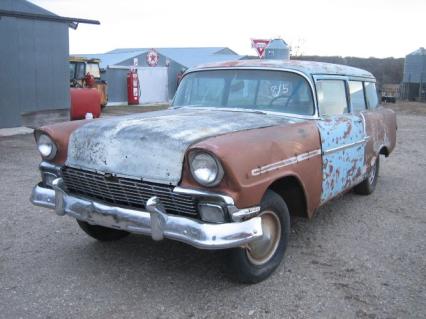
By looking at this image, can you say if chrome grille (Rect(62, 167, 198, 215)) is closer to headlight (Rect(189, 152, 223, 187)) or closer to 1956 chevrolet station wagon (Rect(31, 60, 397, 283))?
1956 chevrolet station wagon (Rect(31, 60, 397, 283))

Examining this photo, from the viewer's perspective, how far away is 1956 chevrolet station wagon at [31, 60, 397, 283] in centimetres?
309

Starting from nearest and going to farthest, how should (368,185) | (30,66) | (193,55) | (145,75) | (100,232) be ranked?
(100,232)
(368,185)
(30,66)
(145,75)
(193,55)

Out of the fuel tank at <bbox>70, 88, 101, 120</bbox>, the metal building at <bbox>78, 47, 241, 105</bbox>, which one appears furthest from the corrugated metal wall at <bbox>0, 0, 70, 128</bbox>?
the metal building at <bbox>78, 47, 241, 105</bbox>

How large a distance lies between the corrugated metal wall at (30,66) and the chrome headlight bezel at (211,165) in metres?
9.55

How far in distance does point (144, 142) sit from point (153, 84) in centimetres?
2224

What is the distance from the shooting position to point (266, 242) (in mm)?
3643

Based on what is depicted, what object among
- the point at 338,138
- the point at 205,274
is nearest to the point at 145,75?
the point at 338,138

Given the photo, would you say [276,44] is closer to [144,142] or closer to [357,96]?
[357,96]

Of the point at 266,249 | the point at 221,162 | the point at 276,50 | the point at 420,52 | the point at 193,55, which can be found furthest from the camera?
the point at 193,55

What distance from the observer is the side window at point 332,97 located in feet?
14.8

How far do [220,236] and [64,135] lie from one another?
64.2 inches

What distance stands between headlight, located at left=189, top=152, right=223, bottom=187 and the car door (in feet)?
4.75

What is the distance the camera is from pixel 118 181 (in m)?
3.37

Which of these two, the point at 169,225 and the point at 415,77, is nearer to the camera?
the point at 169,225
